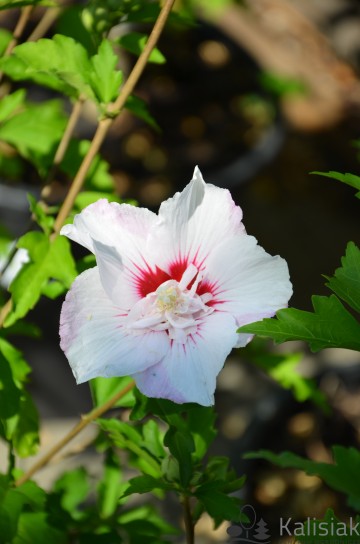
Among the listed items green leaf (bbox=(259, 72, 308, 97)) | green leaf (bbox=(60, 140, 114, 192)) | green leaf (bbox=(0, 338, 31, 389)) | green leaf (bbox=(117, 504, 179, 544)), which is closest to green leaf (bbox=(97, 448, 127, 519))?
green leaf (bbox=(117, 504, 179, 544))

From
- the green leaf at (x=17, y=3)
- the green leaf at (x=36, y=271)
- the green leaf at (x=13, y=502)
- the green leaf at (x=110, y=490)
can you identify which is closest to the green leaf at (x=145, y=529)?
the green leaf at (x=110, y=490)

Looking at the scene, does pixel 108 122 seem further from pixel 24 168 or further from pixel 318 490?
pixel 24 168

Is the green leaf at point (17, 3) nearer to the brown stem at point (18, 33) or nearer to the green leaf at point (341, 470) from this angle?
the brown stem at point (18, 33)

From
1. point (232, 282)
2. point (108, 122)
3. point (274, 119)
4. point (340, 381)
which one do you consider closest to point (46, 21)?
point (108, 122)

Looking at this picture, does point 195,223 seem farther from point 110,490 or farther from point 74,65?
point 110,490

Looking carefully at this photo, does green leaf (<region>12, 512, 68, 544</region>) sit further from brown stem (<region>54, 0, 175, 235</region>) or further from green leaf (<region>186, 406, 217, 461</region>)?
brown stem (<region>54, 0, 175, 235</region>)

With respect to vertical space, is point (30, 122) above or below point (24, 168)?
above
